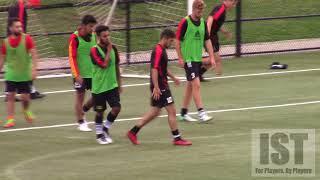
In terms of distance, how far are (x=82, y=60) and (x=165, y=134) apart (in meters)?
1.71

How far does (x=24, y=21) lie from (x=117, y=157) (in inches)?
221

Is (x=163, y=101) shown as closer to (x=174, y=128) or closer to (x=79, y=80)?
(x=174, y=128)

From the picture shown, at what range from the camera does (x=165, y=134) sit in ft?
42.9

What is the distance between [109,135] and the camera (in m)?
12.9

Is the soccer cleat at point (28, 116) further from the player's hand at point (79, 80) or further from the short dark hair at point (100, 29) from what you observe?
the short dark hair at point (100, 29)

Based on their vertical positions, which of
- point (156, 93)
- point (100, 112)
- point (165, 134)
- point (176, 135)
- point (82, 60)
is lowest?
point (165, 134)

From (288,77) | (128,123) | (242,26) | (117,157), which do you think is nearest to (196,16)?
(128,123)

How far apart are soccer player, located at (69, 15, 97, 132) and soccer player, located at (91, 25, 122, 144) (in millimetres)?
760

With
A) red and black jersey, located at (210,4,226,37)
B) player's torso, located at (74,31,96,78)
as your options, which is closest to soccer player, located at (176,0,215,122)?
player's torso, located at (74,31,96,78)

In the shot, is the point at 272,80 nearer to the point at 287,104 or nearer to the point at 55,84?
the point at 287,104

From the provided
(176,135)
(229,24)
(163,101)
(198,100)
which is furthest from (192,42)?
(229,24)

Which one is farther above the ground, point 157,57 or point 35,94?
point 157,57

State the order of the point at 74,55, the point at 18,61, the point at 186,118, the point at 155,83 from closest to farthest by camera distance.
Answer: the point at 155,83
the point at 74,55
the point at 18,61
the point at 186,118

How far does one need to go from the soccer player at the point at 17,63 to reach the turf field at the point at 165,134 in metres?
0.50
